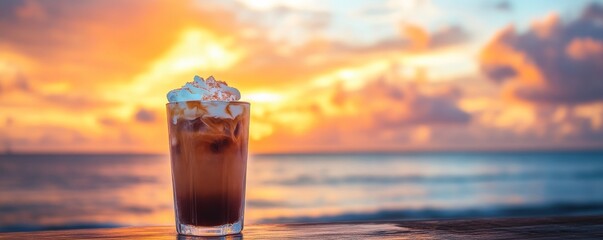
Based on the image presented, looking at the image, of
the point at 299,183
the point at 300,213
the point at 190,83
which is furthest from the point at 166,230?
the point at 299,183

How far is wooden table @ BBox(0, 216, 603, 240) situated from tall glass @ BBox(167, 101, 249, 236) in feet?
0.21

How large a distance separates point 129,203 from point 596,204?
42.5ft

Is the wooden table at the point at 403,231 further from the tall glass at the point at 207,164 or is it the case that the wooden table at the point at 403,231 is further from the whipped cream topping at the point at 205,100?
the whipped cream topping at the point at 205,100

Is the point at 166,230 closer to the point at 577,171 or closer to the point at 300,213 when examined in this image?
the point at 300,213

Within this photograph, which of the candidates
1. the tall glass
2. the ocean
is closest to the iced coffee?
the tall glass

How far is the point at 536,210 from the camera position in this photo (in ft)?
58.2

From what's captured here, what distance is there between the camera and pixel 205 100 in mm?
1756

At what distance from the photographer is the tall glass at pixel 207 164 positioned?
1.73m

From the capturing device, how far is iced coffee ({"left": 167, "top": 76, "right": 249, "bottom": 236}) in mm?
1735

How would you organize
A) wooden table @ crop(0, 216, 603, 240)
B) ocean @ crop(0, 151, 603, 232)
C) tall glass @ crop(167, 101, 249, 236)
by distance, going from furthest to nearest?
ocean @ crop(0, 151, 603, 232)
tall glass @ crop(167, 101, 249, 236)
wooden table @ crop(0, 216, 603, 240)

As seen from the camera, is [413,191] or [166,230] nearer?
[166,230]

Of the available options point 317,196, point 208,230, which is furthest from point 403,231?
point 317,196

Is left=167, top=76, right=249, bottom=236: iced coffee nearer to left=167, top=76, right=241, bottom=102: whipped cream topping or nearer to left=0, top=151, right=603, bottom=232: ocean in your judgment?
left=167, top=76, right=241, bottom=102: whipped cream topping

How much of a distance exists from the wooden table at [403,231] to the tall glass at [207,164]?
65mm
